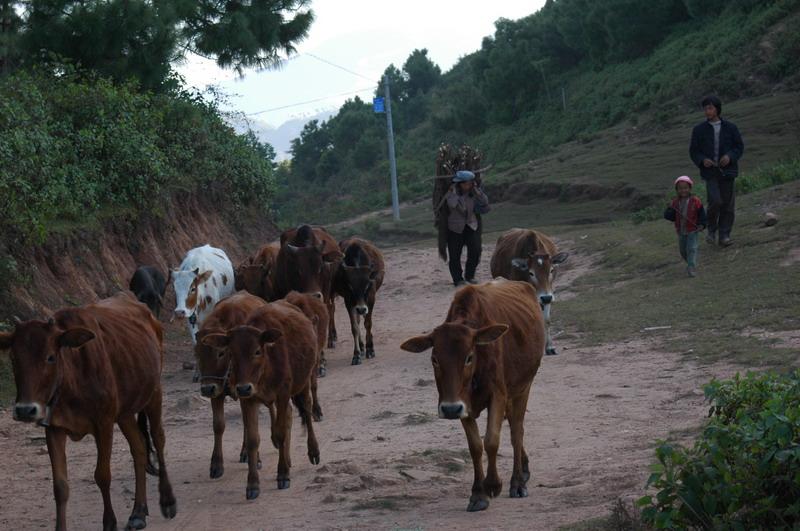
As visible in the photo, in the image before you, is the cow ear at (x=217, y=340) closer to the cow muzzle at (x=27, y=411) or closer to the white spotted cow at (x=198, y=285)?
the cow muzzle at (x=27, y=411)

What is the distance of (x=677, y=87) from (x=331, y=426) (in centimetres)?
3489

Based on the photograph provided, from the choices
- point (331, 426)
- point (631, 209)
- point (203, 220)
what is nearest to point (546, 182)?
point (631, 209)

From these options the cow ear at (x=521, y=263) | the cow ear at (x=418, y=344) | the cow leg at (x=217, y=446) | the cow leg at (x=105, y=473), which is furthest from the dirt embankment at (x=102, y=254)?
the cow ear at (x=418, y=344)

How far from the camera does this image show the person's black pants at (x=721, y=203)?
1742 centimetres

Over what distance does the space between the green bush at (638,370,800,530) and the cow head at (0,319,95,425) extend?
3.97 m

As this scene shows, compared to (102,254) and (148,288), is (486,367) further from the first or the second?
(102,254)

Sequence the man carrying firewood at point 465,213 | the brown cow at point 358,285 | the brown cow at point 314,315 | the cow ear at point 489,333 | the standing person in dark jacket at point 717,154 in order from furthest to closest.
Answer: the man carrying firewood at point 465,213 → the standing person in dark jacket at point 717,154 → the brown cow at point 358,285 → the brown cow at point 314,315 → the cow ear at point 489,333

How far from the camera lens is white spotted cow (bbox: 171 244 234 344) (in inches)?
572

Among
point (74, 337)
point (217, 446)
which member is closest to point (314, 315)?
point (217, 446)

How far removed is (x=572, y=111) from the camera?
54.0 meters

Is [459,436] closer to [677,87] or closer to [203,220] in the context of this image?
[203,220]

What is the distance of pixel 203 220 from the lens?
2400 cm

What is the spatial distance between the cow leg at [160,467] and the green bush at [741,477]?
403 centimetres

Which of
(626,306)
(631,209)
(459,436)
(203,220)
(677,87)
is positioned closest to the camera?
(459,436)
